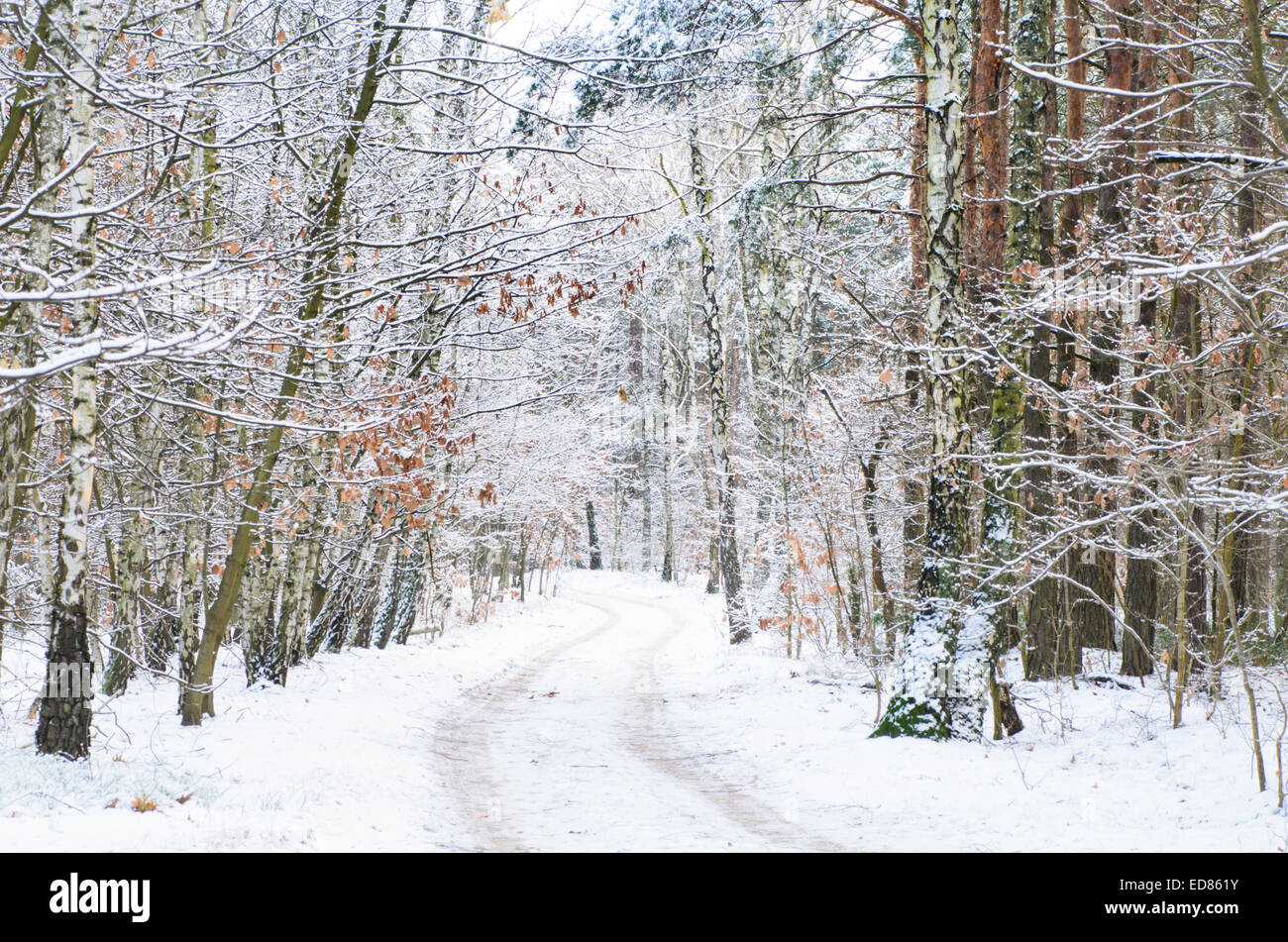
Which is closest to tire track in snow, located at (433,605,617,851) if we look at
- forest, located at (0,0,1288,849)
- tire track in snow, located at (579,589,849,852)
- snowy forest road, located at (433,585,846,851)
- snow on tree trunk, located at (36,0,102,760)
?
snowy forest road, located at (433,585,846,851)

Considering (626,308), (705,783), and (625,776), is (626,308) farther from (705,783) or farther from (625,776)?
(705,783)

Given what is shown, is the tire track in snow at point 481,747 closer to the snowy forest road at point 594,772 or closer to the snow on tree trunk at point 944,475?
the snowy forest road at point 594,772

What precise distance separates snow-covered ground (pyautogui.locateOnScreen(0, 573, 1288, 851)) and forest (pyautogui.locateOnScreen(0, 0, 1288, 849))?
0.85 ft

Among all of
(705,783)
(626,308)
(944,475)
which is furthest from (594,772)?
(626,308)

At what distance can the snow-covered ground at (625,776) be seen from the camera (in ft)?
19.6

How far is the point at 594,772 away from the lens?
873cm

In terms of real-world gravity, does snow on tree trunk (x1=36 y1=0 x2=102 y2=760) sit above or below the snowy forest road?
above

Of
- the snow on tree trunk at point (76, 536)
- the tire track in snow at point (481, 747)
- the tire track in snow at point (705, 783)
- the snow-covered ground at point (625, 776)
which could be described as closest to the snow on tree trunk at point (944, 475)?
the snow-covered ground at point (625, 776)

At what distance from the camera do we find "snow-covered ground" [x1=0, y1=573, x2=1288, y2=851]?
236 inches

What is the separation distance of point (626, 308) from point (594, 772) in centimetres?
588

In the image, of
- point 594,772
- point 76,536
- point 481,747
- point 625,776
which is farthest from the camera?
point 481,747

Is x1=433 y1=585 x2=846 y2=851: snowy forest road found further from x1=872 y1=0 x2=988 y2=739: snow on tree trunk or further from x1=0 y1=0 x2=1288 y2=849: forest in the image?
x1=872 y1=0 x2=988 y2=739: snow on tree trunk

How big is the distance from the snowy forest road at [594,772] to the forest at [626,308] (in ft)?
1.37

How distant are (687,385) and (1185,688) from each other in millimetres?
28666
